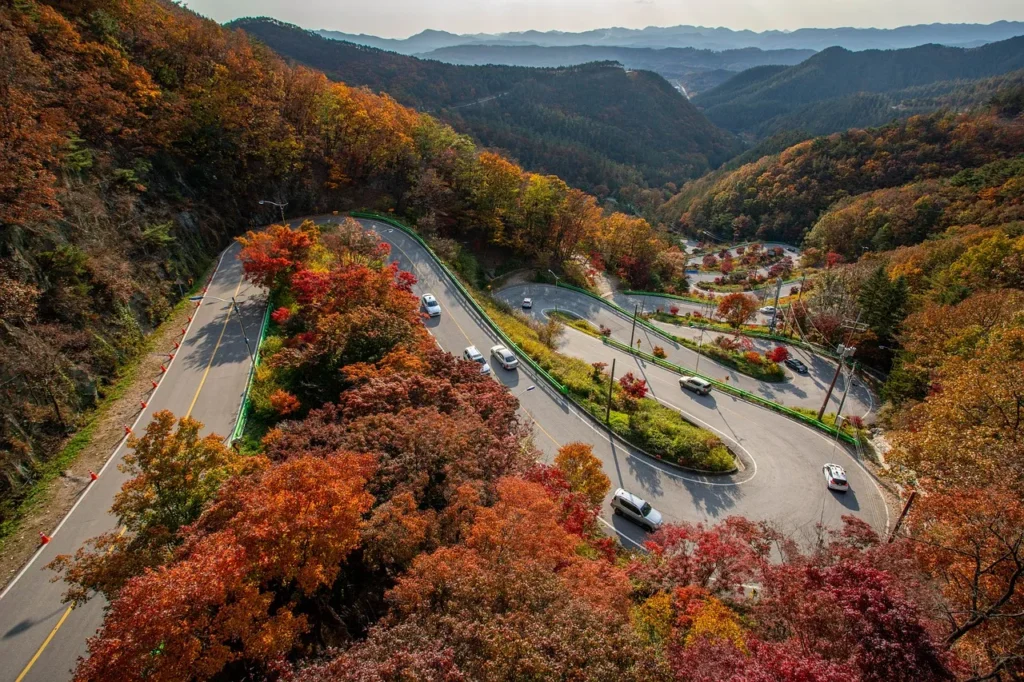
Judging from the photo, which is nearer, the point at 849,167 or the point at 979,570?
the point at 979,570

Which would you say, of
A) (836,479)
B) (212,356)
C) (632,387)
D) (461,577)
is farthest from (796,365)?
(212,356)

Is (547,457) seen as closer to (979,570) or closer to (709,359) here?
(979,570)

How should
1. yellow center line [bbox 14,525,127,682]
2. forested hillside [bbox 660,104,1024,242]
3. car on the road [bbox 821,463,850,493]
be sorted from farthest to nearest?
forested hillside [bbox 660,104,1024,242] < car on the road [bbox 821,463,850,493] < yellow center line [bbox 14,525,127,682]

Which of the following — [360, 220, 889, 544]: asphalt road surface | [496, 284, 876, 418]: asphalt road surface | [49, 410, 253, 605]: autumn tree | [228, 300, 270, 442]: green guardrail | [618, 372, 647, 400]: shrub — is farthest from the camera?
[496, 284, 876, 418]: asphalt road surface

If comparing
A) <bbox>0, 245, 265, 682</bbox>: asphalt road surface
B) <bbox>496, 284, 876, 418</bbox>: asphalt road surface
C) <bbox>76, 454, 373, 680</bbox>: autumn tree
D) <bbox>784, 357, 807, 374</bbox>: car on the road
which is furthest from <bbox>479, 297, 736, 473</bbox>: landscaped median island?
<bbox>0, 245, 265, 682</bbox>: asphalt road surface

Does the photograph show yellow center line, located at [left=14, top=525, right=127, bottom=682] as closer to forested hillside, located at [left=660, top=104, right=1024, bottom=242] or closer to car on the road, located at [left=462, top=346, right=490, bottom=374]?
car on the road, located at [left=462, top=346, right=490, bottom=374]

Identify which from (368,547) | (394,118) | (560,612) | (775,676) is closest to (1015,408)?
(775,676)
